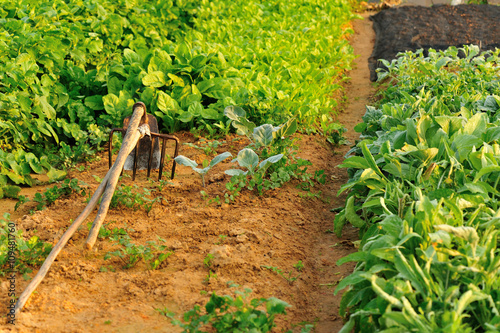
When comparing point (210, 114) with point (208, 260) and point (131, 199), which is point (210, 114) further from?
point (208, 260)

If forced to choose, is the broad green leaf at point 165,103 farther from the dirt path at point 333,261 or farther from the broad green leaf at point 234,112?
the dirt path at point 333,261

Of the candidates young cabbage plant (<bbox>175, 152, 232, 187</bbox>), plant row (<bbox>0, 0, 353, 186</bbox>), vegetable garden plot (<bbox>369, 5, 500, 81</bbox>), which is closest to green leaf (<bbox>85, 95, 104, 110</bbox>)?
plant row (<bbox>0, 0, 353, 186</bbox>)

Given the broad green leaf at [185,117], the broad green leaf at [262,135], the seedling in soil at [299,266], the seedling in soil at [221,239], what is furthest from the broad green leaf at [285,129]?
the seedling in soil at [299,266]

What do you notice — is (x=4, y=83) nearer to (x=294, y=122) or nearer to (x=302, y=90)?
(x=294, y=122)

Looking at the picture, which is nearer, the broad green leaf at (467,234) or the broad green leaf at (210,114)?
the broad green leaf at (467,234)

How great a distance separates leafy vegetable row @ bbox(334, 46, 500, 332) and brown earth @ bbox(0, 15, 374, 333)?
0.30 meters

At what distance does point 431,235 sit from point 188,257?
4.73 feet

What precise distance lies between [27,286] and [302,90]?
11.7 ft

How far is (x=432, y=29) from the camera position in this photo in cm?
1002

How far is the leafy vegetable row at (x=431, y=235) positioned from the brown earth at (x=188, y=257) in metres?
0.30

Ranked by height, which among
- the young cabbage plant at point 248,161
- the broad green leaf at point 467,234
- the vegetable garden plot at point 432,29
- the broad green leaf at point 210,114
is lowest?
the young cabbage plant at point 248,161

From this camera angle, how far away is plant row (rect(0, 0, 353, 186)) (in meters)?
4.28

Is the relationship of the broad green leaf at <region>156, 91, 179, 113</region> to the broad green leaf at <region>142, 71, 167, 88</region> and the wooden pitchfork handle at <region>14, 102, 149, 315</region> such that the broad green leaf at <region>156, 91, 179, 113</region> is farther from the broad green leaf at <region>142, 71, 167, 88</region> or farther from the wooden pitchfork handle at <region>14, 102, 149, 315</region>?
the wooden pitchfork handle at <region>14, 102, 149, 315</region>

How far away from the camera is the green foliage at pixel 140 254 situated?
9.34 feet
